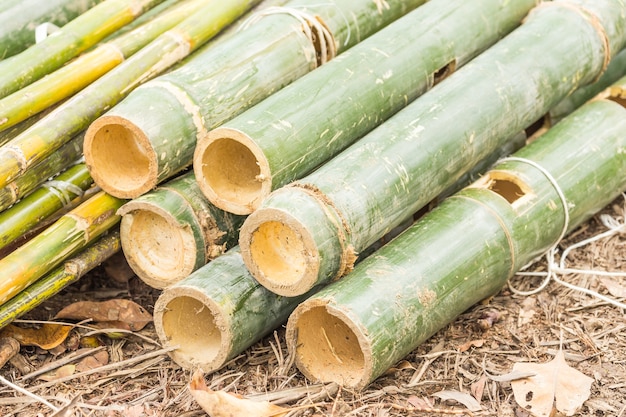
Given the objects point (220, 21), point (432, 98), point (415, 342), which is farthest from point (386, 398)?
point (220, 21)

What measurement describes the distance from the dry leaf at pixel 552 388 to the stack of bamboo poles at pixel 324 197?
0.35 meters

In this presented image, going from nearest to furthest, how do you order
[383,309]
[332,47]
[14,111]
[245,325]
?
[383,309] → [245,325] → [14,111] → [332,47]

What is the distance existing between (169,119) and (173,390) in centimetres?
93

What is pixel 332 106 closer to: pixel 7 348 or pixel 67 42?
pixel 67 42

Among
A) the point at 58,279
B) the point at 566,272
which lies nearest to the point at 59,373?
the point at 58,279

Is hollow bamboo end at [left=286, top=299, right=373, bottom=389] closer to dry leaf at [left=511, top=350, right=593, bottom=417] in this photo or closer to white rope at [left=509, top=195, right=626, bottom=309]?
dry leaf at [left=511, top=350, right=593, bottom=417]

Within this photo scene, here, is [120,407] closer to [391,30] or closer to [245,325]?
[245,325]

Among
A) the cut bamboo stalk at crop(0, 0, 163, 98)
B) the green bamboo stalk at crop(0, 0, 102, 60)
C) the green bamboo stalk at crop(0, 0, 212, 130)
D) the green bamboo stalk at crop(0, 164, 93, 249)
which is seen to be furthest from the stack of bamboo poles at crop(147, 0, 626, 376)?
the green bamboo stalk at crop(0, 0, 102, 60)

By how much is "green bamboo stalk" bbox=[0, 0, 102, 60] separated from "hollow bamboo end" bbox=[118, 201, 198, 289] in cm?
97

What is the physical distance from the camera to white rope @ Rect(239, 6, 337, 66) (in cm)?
342

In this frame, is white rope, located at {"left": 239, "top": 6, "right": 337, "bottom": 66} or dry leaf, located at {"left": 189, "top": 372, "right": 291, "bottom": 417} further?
white rope, located at {"left": 239, "top": 6, "right": 337, "bottom": 66}

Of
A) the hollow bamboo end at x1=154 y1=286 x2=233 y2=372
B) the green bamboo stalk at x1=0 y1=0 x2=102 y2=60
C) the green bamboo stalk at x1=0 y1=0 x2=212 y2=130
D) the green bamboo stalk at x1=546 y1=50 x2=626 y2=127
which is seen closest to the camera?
the hollow bamboo end at x1=154 y1=286 x2=233 y2=372

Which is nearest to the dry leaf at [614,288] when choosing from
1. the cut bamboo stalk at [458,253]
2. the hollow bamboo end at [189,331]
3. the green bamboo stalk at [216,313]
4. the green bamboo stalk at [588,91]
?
the cut bamboo stalk at [458,253]

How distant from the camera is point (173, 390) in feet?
10.2
